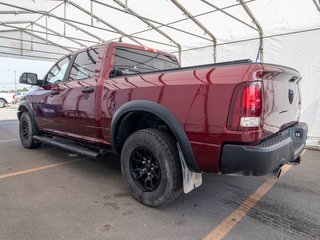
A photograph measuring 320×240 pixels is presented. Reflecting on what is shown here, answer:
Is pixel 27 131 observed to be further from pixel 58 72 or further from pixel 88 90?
pixel 88 90

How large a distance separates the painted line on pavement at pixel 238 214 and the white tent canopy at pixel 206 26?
4994 millimetres

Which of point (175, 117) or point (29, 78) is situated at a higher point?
point (29, 78)

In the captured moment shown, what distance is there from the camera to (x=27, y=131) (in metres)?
5.61

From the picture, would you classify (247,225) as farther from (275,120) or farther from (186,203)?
(275,120)

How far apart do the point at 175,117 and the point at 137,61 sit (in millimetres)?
1668

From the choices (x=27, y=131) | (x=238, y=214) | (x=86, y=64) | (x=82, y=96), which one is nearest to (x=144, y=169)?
(x=238, y=214)

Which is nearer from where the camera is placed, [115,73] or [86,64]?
[115,73]

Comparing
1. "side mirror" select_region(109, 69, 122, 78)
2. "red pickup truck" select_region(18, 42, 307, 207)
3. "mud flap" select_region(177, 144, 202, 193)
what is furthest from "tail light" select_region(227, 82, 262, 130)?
"side mirror" select_region(109, 69, 122, 78)

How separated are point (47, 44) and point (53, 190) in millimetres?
16123

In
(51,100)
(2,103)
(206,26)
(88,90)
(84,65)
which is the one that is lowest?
(2,103)

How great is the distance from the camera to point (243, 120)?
2.22m

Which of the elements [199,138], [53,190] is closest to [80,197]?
[53,190]

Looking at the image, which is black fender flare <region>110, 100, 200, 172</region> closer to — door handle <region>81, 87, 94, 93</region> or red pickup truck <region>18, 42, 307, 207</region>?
red pickup truck <region>18, 42, 307, 207</region>

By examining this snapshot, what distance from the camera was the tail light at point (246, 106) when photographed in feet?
7.24
